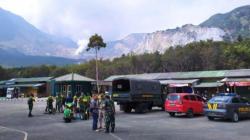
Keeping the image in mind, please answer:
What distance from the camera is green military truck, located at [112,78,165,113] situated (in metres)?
28.7

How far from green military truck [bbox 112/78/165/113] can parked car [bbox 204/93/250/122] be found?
25.4ft

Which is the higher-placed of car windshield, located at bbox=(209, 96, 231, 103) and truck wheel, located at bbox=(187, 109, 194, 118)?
car windshield, located at bbox=(209, 96, 231, 103)

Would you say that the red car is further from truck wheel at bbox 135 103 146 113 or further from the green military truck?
the green military truck

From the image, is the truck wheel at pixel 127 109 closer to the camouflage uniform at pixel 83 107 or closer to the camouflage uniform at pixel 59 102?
the camouflage uniform at pixel 59 102

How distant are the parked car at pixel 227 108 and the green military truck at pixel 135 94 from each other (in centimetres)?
773

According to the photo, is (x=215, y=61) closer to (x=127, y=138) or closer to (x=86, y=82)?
(x=86, y=82)

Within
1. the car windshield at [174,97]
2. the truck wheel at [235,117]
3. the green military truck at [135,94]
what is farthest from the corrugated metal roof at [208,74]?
the truck wheel at [235,117]

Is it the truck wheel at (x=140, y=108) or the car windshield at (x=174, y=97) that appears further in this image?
the truck wheel at (x=140, y=108)

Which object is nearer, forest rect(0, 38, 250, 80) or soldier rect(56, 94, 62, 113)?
soldier rect(56, 94, 62, 113)

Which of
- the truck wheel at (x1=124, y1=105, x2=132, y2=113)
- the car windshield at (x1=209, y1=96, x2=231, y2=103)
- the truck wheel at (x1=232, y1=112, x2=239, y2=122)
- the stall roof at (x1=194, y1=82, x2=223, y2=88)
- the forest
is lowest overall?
the truck wheel at (x1=232, y1=112, x2=239, y2=122)

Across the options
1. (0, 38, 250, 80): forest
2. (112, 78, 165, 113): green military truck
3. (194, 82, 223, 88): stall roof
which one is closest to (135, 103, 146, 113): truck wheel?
(112, 78, 165, 113): green military truck

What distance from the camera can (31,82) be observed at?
91.1m

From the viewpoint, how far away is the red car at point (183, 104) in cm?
2431

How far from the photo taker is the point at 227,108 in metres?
21.1
